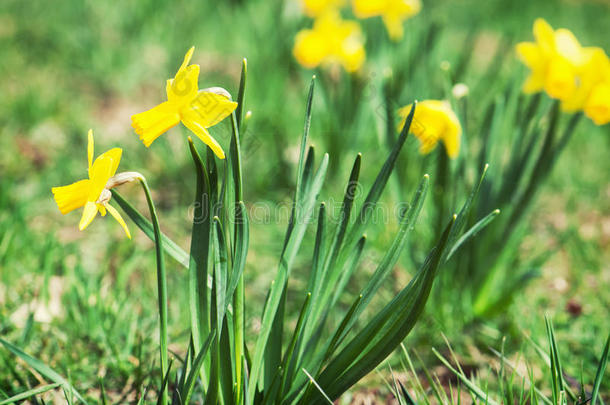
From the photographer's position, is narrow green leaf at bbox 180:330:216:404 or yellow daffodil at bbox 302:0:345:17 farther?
yellow daffodil at bbox 302:0:345:17

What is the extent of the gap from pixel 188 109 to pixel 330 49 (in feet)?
5.57

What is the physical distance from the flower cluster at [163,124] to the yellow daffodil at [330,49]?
164 centimetres

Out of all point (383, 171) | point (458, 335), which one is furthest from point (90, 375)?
point (458, 335)

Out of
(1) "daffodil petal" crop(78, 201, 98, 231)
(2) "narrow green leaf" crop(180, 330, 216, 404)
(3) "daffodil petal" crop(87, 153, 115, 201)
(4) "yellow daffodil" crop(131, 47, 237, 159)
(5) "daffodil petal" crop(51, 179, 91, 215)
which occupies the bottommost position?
(2) "narrow green leaf" crop(180, 330, 216, 404)

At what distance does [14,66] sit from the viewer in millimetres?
3186

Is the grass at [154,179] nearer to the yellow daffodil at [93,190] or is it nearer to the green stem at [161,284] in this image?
the green stem at [161,284]

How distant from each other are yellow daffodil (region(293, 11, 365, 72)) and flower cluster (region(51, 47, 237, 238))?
1641mm

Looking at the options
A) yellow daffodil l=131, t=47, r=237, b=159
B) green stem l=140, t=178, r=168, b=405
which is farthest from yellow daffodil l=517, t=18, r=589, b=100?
green stem l=140, t=178, r=168, b=405

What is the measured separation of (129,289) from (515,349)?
1.34 metres

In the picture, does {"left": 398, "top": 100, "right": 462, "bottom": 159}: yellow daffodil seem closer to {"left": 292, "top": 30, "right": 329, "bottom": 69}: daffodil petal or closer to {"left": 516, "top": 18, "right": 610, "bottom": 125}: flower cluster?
{"left": 516, "top": 18, "right": 610, "bottom": 125}: flower cluster

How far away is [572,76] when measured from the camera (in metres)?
1.62

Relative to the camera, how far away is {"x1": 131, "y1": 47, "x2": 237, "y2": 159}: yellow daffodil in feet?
3.08

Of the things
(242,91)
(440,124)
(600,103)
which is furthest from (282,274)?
(600,103)

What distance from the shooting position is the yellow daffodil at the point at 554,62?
162cm
